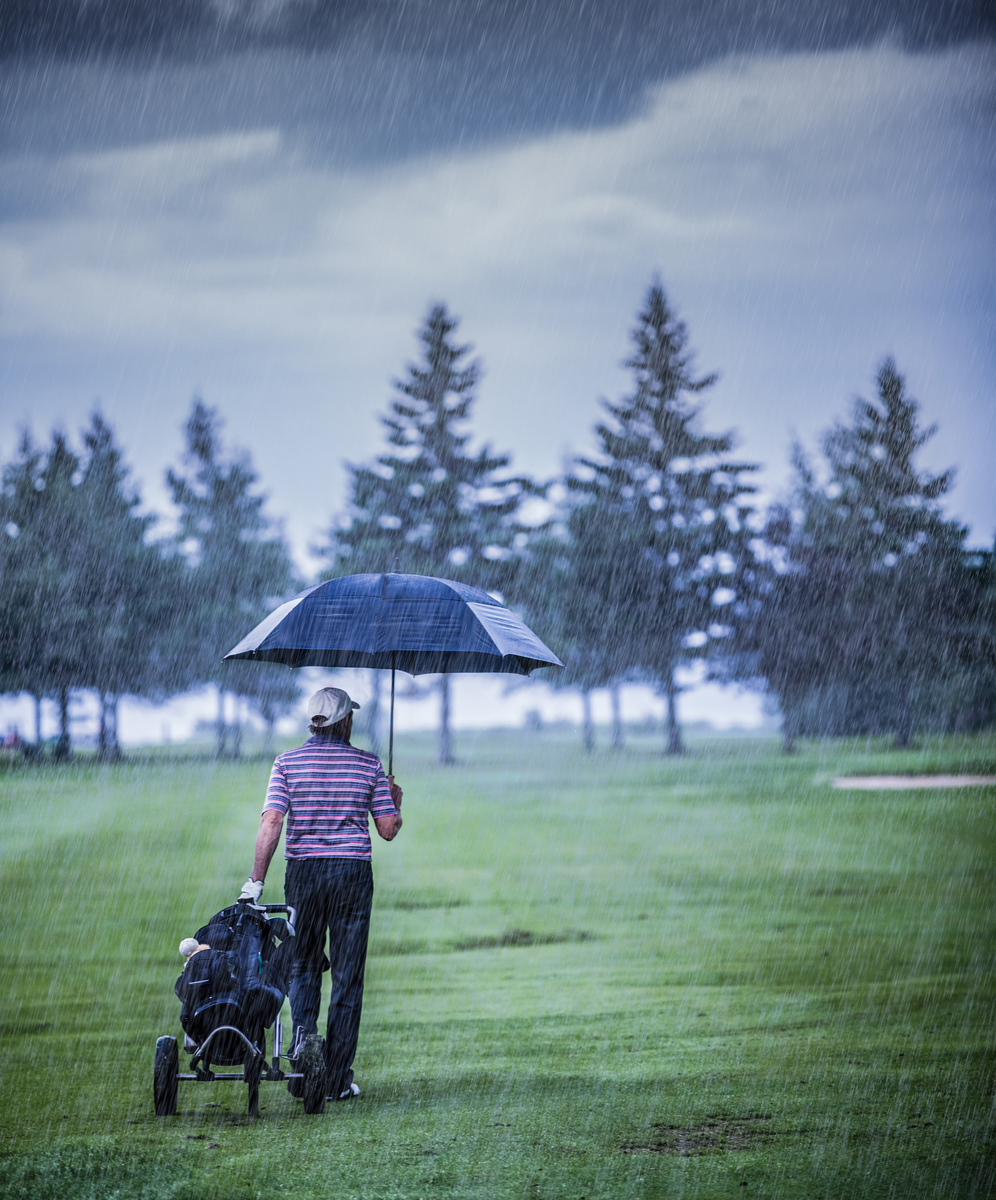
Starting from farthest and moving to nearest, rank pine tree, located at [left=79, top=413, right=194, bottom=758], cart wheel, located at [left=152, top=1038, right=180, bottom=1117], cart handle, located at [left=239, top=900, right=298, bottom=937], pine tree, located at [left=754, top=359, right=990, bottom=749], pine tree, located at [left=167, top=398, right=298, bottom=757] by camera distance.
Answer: pine tree, located at [left=167, top=398, right=298, bottom=757] < pine tree, located at [left=79, top=413, right=194, bottom=758] < pine tree, located at [left=754, top=359, right=990, bottom=749] < cart handle, located at [left=239, top=900, right=298, bottom=937] < cart wheel, located at [left=152, top=1038, right=180, bottom=1117]

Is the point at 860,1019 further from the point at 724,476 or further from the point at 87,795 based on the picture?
the point at 724,476

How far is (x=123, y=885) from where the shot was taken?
19.4m

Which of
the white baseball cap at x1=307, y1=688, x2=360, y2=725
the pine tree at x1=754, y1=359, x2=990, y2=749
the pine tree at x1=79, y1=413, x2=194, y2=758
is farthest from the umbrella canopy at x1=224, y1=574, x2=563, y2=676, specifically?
the pine tree at x1=79, y1=413, x2=194, y2=758

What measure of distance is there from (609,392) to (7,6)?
2103 cm

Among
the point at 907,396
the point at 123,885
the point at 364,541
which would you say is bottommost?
the point at 123,885

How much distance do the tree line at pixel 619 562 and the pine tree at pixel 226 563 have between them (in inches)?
4.7

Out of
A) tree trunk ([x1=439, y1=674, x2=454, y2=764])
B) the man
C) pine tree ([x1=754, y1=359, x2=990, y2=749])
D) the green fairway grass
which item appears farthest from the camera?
tree trunk ([x1=439, y1=674, x2=454, y2=764])

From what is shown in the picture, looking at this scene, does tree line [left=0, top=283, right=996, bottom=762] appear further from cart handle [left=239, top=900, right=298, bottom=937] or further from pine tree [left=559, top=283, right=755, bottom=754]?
cart handle [left=239, top=900, right=298, bottom=937]

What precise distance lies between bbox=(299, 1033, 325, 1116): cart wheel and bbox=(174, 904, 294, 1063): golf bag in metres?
0.30

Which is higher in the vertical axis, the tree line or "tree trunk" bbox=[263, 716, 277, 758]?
the tree line

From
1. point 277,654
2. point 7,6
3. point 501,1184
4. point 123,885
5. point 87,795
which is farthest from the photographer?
point 7,6

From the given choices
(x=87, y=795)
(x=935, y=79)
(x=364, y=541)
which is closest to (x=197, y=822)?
(x=87, y=795)

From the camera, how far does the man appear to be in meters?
5.90

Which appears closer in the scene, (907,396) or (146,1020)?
(146,1020)
